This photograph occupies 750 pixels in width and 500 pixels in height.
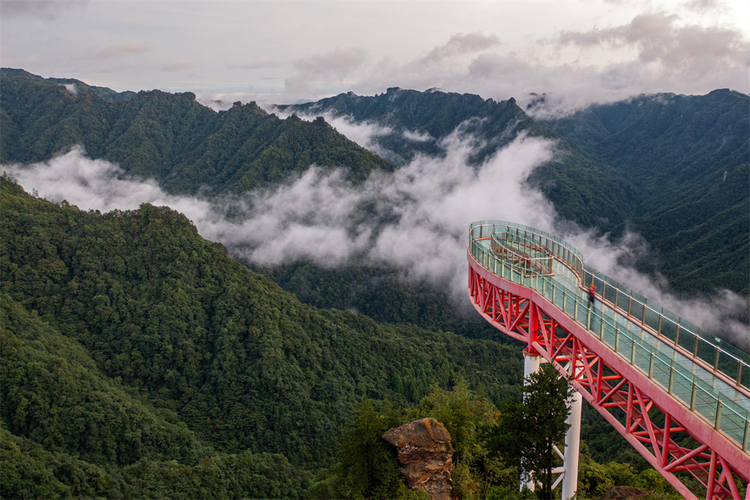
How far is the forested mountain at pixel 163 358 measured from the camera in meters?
62.3

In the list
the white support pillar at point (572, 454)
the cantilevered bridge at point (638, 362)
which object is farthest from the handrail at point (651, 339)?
the white support pillar at point (572, 454)

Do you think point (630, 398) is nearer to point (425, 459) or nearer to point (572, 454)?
point (572, 454)

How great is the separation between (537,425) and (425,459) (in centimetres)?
814

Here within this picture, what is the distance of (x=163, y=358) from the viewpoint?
3435 inches

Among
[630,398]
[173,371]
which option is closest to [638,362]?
[630,398]

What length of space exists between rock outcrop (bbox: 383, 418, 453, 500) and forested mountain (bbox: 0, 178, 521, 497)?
36.1 metres

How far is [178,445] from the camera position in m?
67.2

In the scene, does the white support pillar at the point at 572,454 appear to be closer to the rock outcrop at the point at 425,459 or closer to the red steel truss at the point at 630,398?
the red steel truss at the point at 630,398

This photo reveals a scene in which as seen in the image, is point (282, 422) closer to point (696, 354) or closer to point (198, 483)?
point (198, 483)

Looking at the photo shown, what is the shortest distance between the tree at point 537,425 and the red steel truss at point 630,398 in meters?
1.79

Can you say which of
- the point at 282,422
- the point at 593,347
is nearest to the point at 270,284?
the point at 282,422

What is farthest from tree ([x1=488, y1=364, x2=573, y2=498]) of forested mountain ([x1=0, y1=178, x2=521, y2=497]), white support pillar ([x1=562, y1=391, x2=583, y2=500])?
forested mountain ([x1=0, y1=178, x2=521, y2=497])

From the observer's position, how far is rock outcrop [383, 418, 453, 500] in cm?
2683

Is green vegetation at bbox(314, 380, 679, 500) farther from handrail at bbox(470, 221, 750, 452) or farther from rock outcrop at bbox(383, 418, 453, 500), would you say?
handrail at bbox(470, 221, 750, 452)
